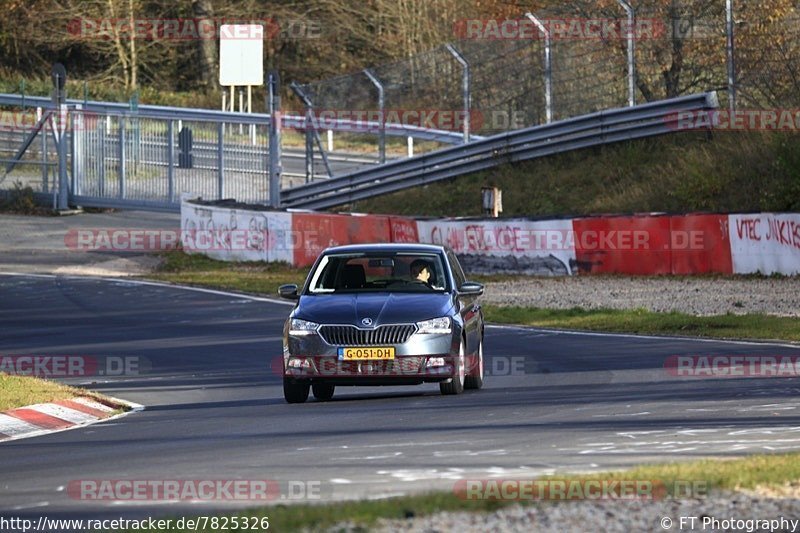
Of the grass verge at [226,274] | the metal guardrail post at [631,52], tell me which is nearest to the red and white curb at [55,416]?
the grass verge at [226,274]

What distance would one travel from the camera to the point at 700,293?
24891 millimetres

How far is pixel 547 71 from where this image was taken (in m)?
32.8

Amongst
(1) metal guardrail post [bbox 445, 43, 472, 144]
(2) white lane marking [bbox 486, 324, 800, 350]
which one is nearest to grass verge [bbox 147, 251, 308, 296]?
(1) metal guardrail post [bbox 445, 43, 472, 144]

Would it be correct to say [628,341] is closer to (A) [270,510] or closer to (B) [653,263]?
(B) [653,263]

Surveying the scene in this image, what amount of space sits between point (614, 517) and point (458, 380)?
714cm

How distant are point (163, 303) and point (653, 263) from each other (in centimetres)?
847

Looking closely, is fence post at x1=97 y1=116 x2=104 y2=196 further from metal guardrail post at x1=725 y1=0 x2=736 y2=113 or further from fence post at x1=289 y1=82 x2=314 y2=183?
metal guardrail post at x1=725 y1=0 x2=736 y2=113

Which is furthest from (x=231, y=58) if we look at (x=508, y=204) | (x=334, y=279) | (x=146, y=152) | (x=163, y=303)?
(x=334, y=279)

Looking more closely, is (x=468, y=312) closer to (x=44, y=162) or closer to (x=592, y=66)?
(x=592, y=66)

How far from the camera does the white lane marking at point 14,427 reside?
43.5 feet

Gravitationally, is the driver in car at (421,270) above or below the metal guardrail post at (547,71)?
below

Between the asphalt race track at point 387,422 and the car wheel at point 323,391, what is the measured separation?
0.20 metres

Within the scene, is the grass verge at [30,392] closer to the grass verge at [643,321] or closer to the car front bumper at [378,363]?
the car front bumper at [378,363]

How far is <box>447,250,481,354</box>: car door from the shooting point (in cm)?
1518
